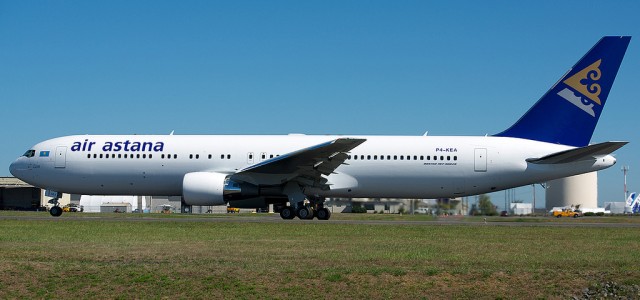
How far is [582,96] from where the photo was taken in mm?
36156

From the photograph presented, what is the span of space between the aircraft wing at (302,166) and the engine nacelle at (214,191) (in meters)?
0.68

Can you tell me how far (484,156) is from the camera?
1427 inches

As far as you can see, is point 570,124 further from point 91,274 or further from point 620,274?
point 91,274

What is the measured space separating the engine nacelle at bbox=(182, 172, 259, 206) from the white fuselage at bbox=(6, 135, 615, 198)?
7.31ft

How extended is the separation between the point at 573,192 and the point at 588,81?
59625 mm

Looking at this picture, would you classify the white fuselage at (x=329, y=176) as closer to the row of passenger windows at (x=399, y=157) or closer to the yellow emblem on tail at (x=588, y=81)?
the row of passenger windows at (x=399, y=157)

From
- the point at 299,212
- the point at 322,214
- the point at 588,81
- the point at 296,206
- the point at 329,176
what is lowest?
the point at 322,214

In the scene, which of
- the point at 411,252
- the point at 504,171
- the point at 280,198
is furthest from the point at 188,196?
the point at 411,252

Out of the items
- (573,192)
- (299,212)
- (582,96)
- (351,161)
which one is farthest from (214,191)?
(573,192)

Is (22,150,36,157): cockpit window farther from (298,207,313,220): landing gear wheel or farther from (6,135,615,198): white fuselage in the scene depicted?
(298,207,313,220): landing gear wheel

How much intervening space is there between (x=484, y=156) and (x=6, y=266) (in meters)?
24.2

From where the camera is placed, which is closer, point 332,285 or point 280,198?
point 332,285

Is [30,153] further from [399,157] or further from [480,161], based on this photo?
[480,161]

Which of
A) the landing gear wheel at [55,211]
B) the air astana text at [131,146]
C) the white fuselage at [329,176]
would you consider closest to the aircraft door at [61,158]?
the white fuselage at [329,176]
